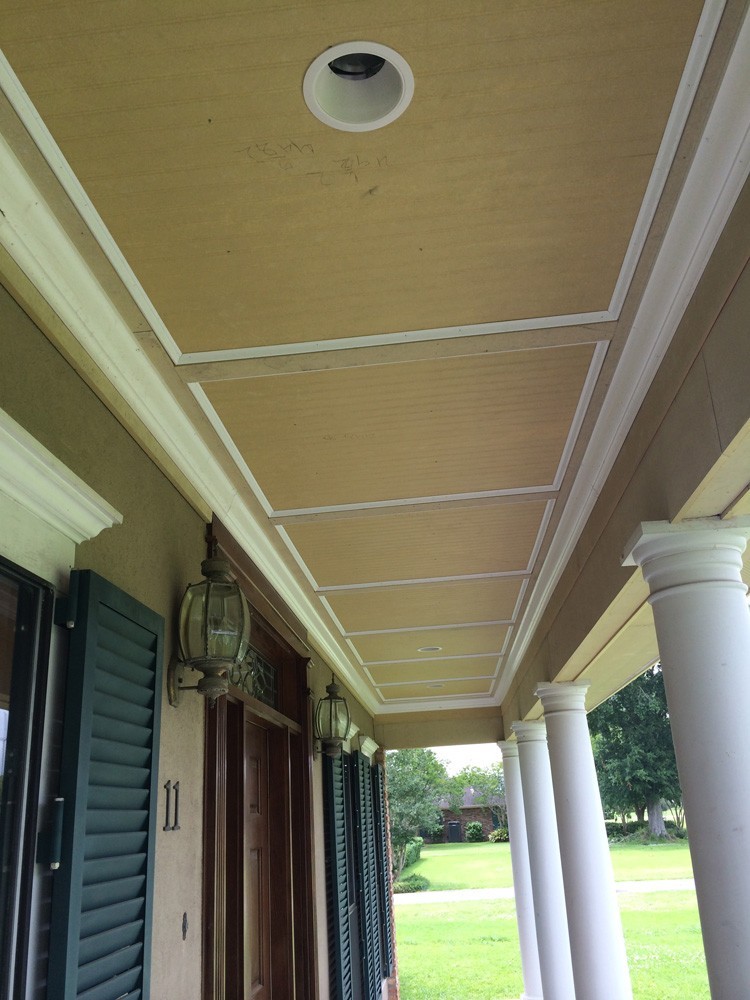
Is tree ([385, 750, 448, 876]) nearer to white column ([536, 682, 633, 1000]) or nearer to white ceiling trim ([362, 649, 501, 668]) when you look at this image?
white ceiling trim ([362, 649, 501, 668])

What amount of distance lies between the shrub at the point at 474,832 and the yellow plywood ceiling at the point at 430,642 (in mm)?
28983

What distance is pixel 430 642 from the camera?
5.86 m

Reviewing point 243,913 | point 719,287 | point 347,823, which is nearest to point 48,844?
point 719,287


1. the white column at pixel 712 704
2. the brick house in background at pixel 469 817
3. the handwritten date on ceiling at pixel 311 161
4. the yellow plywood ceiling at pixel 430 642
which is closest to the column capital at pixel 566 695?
the yellow plywood ceiling at pixel 430 642

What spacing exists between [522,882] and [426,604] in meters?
4.76

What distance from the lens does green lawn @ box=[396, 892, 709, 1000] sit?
1098 centimetres

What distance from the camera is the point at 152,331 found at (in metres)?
2.02

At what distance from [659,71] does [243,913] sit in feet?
10.7

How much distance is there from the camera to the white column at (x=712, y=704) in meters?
2.01

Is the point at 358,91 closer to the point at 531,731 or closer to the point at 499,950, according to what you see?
the point at 531,731

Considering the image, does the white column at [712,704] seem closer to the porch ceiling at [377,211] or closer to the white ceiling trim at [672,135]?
the porch ceiling at [377,211]

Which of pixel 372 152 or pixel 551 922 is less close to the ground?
pixel 372 152

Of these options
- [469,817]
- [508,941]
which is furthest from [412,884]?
[469,817]

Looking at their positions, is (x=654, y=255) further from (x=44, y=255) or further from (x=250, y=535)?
(x=250, y=535)
